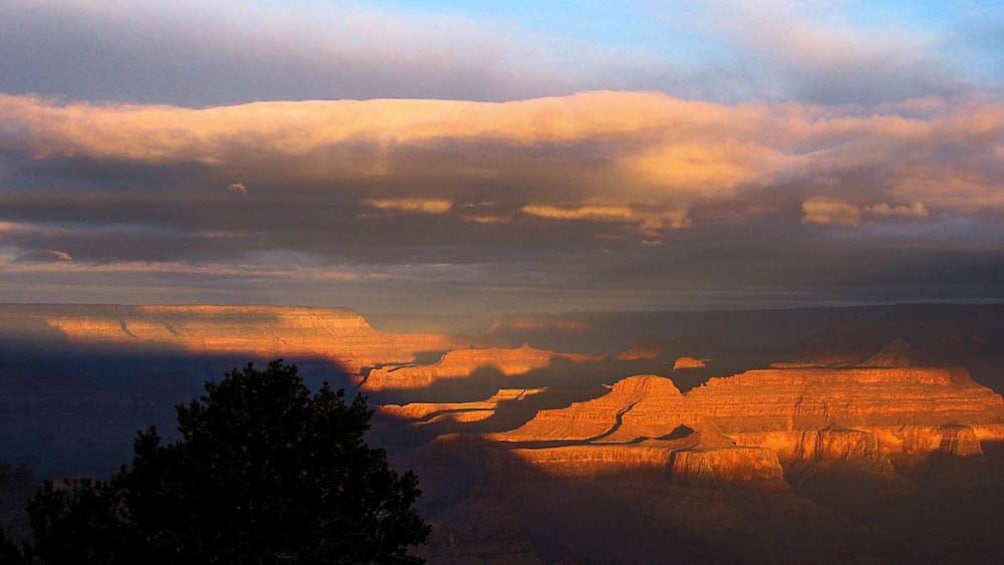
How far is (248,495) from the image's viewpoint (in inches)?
1012

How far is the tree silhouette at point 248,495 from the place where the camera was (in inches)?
958

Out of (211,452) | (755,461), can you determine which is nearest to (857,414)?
(755,461)

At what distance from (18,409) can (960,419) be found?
471ft

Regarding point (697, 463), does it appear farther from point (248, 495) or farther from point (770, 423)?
point (248, 495)

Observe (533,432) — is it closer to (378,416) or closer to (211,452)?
(378,416)

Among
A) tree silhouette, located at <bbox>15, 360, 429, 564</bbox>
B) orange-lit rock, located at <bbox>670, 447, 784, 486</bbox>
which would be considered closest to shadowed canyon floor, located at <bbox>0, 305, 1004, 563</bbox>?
orange-lit rock, located at <bbox>670, 447, 784, 486</bbox>

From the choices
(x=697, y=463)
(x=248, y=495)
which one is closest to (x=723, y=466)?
(x=697, y=463)

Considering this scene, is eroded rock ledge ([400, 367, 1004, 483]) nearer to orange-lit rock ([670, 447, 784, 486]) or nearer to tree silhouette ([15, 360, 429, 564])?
orange-lit rock ([670, 447, 784, 486])

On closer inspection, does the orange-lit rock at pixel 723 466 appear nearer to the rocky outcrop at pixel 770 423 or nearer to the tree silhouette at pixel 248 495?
the rocky outcrop at pixel 770 423

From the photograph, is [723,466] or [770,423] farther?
[770,423]

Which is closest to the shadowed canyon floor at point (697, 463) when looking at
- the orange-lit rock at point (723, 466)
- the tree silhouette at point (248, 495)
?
the orange-lit rock at point (723, 466)

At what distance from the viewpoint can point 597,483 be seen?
128625mm

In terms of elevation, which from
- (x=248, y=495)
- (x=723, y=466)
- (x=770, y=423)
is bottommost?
(x=723, y=466)

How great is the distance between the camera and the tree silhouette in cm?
2434
